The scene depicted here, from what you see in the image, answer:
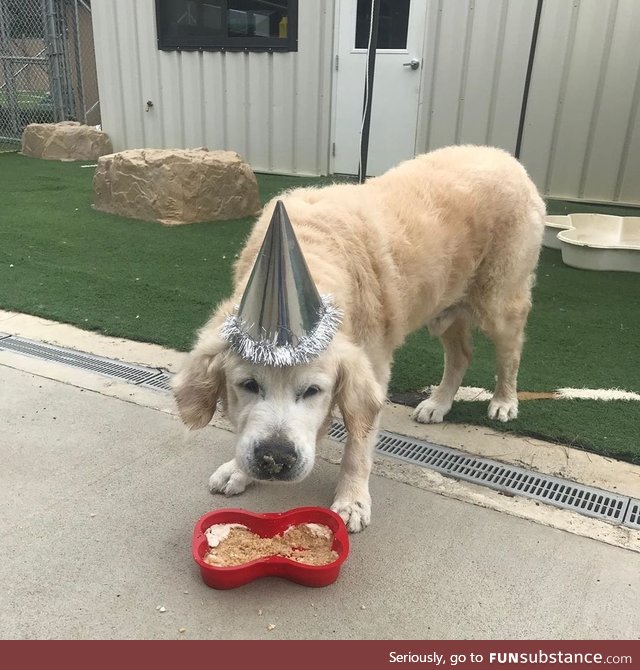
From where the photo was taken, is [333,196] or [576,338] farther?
[576,338]

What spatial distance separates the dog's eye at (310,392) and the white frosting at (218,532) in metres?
0.63

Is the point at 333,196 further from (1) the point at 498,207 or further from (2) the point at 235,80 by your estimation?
(2) the point at 235,80

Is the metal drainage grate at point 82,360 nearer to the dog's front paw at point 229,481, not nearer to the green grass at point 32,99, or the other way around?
the dog's front paw at point 229,481

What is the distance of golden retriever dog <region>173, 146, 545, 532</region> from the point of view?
199 centimetres

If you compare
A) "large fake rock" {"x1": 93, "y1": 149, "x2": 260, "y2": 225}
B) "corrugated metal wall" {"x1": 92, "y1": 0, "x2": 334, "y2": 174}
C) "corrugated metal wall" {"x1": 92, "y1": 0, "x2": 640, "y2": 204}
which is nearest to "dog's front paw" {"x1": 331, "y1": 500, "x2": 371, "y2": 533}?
"large fake rock" {"x1": 93, "y1": 149, "x2": 260, "y2": 225}

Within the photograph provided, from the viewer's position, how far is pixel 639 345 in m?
4.12

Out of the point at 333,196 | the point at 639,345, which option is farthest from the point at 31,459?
the point at 639,345

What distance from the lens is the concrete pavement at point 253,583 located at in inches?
76.9

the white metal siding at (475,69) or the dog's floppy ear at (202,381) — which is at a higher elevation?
the white metal siding at (475,69)

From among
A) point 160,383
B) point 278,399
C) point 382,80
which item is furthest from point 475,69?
point 278,399

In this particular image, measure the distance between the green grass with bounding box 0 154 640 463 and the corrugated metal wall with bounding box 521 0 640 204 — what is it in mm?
2309

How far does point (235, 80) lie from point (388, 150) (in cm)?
278

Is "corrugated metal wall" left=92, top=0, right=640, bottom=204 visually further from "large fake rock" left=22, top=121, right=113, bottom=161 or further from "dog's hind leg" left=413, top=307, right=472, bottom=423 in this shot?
"dog's hind leg" left=413, top=307, right=472, bottom=423

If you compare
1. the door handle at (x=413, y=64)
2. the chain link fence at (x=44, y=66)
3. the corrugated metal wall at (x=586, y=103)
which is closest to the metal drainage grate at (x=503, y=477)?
the corrugated metal wall at (x=586, y=103)
